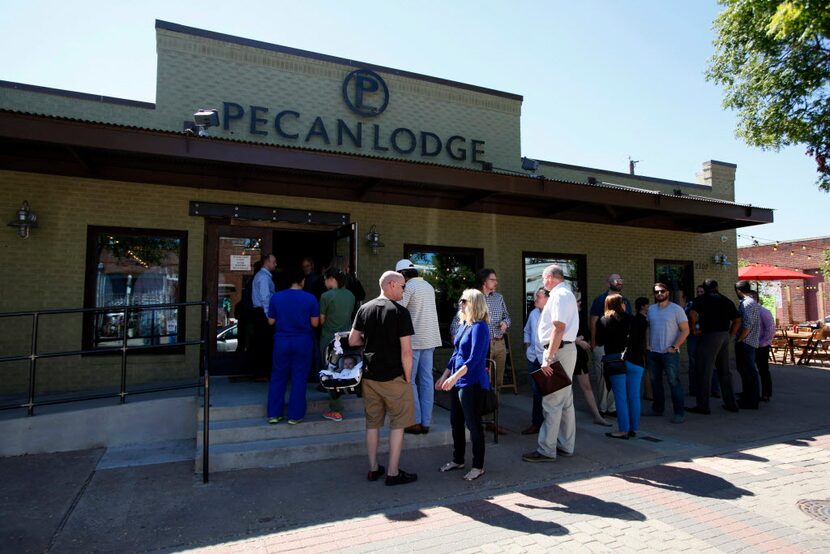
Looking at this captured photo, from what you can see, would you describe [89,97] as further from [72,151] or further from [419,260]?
[419,260]

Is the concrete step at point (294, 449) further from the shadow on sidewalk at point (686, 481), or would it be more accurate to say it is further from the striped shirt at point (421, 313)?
the shadow on sidewalk at point (686, 481)

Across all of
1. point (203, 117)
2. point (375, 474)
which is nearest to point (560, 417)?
point (375, 474)

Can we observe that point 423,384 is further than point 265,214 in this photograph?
No

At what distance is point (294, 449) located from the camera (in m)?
5.05

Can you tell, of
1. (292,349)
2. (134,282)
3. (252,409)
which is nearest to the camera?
(292,349)

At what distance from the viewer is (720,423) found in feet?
22.4

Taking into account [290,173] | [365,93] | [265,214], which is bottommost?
[265,214]

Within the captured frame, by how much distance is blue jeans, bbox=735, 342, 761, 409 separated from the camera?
765 cm

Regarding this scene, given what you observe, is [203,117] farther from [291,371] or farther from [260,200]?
[291,371]

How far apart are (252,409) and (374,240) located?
11.9 ft

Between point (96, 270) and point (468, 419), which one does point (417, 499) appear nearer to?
point (468, 419)

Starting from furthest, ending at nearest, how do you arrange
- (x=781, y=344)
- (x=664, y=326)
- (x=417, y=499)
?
(x=781, y=344)
(x=664, y=326)
(x=417, y=499)

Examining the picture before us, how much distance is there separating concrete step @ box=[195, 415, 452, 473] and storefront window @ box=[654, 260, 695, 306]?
8168 millimetres

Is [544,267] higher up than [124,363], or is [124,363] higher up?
[544,267]
